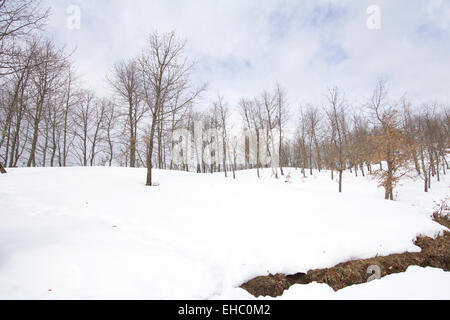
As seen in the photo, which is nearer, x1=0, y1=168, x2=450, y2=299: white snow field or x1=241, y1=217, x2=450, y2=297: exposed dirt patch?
x1=0, y1=168, x2=450, y2=299: white snow field

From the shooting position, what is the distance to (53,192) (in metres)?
6.21

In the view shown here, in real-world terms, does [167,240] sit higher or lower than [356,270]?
higher

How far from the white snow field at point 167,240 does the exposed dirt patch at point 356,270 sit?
154 millimetres

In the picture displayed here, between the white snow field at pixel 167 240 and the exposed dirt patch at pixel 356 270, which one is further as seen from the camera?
the exposed dirt patch at pixel 356 270

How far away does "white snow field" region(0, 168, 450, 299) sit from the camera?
8.26 feet

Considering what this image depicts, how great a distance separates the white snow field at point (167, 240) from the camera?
2518 mm

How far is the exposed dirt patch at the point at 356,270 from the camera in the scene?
3252mm

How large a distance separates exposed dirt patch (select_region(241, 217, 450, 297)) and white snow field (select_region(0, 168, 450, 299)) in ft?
0.51

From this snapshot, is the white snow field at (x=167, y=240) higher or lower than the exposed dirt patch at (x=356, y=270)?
higher

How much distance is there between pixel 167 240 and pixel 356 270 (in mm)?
4658

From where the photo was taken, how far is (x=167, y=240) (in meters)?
3.86
